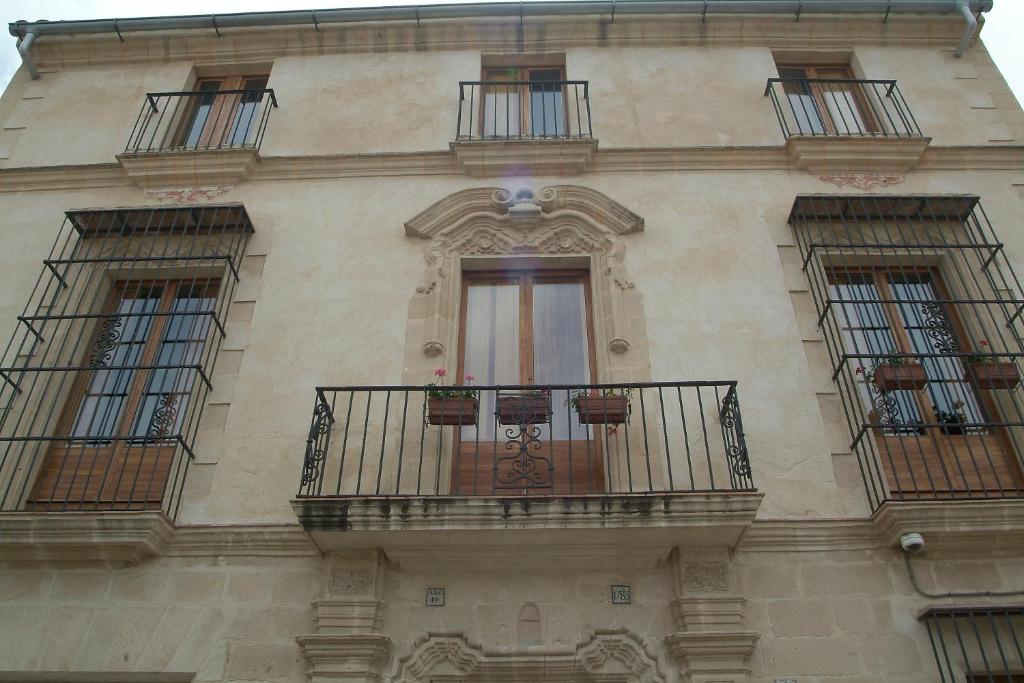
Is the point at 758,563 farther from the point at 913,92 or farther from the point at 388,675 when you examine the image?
the point at 913,92

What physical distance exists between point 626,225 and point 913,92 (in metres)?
3.83

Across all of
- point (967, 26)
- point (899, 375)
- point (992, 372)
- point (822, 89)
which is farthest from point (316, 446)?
point (967, 26)

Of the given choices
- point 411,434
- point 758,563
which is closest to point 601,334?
point 411,434

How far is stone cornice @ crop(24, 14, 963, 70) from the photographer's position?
8883mm

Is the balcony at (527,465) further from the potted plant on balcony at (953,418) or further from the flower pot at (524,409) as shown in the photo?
the potted plant on balcony at (953,418)

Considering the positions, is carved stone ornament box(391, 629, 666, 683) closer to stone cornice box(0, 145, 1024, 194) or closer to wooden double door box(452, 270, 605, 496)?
wooden double door box(452, 270, 605, 496)

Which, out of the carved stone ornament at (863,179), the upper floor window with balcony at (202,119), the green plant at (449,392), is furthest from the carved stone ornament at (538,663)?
the upper floor window with balcony at (202,119)

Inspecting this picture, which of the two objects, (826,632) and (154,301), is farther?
(154,301)

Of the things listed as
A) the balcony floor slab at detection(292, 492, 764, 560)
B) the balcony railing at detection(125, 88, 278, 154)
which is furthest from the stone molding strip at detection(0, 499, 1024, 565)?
the balcony railing at detection(125, 88, 278, 154)

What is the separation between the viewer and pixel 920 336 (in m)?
6.59

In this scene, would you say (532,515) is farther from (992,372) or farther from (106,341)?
(106,341)

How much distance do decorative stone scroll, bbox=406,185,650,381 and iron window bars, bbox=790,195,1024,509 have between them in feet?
5.25

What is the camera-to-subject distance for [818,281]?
6758mm

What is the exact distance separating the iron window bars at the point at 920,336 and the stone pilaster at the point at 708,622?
1.29 m
